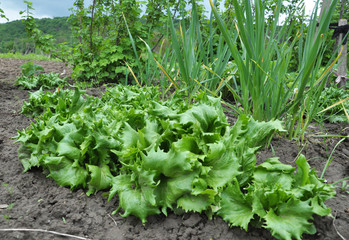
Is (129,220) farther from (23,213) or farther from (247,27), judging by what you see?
(247,27)

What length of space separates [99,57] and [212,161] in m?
3.99

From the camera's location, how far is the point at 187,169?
1.36 m

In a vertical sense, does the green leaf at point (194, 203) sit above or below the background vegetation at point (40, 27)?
below

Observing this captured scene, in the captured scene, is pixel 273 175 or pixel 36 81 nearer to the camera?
pixel 273 175

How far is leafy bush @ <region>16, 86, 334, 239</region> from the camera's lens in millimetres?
1316

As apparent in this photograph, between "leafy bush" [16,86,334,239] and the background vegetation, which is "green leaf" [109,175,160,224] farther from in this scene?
the background vegetation

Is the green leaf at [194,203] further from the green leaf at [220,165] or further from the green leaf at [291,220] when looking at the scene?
the green leaf at [291,220]

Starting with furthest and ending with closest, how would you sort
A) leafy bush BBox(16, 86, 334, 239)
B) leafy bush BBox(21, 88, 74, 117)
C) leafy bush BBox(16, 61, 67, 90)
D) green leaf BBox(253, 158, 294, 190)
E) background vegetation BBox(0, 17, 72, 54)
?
1. background vegetation BBox(0, 17, 72, 54)
2. leafy bush BBox(16, 61, 67, 90)
3. leafy bush BBox(21, 88, 74, 117)
4. green leaf BBox(253, 158, 294, 190)
5. leafy bush BBox(16, 86, 334, 239)

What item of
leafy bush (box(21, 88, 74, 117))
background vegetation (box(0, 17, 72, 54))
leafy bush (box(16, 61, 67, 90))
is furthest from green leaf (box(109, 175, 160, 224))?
background vegetation (box(0, 17, 72, 54))

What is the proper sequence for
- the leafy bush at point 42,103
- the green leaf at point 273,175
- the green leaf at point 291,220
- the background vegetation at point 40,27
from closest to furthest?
the green leaf at point 291,220 → the green leaf at point 273,175 → the leafy bush at point 42,103 → the background vegetation at point 40,27

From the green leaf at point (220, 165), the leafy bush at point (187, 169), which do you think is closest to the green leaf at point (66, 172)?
the leafy bush at point (187, 169)

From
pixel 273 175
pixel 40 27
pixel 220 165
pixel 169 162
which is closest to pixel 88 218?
pixel 169 162

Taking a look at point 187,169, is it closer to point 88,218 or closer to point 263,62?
point 88,218

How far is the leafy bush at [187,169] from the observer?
4.32ft
